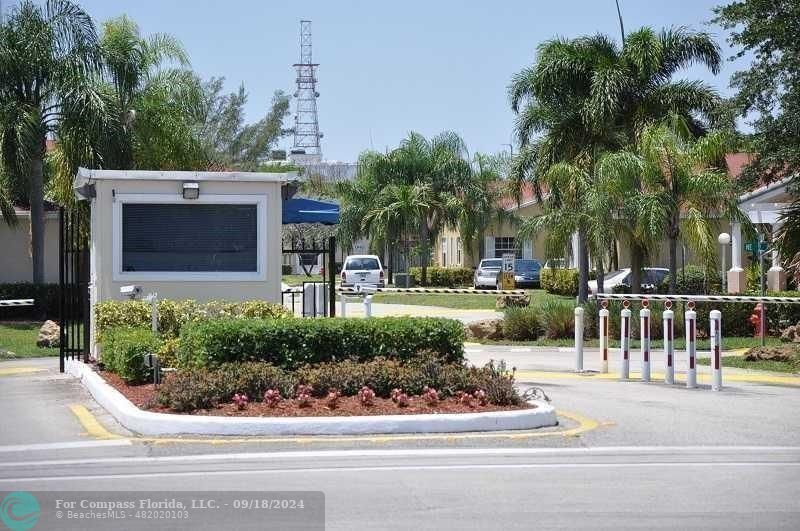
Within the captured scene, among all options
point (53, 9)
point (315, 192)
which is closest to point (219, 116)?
point (315, 192)

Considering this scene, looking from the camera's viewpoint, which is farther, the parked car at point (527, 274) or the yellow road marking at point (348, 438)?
the parked car at point (527, 274)

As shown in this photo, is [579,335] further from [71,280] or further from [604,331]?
[71,280]

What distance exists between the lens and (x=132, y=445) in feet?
35.5

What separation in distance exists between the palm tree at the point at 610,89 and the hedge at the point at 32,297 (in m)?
13.9

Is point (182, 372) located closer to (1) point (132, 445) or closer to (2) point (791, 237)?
(1) point (132, 445)

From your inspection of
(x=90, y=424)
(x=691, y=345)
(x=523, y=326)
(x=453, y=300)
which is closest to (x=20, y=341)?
(x=523, y=326)

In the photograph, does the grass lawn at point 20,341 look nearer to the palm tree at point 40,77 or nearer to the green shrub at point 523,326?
the palm tree at point 40,77

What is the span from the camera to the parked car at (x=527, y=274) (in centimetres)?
5222

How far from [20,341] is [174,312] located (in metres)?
9.68

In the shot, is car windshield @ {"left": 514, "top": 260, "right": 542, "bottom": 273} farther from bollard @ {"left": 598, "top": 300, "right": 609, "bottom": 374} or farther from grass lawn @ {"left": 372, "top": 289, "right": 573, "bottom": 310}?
bollard @ {"left": 598, "top": 300, "right": 609, "bottom": 374}

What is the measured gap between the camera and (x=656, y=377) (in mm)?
18016

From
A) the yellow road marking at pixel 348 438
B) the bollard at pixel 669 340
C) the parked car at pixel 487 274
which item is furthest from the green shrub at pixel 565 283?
the yellow road marking at pixel 348 438

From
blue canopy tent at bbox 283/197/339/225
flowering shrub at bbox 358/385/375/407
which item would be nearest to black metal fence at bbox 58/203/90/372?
blue canopy tent at bbox 283/197/339/225

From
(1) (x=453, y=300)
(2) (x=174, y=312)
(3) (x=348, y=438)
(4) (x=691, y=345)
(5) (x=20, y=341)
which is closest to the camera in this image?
(3) (x=348, y=438)
